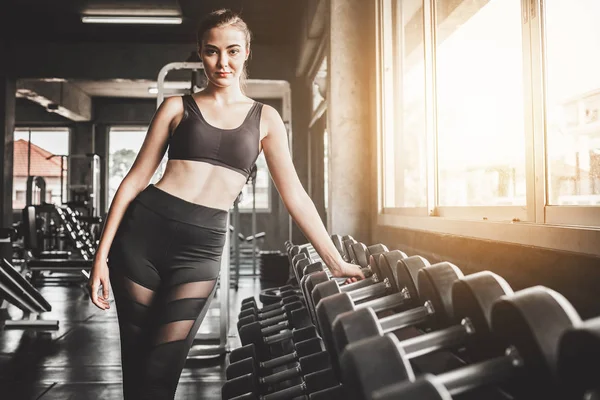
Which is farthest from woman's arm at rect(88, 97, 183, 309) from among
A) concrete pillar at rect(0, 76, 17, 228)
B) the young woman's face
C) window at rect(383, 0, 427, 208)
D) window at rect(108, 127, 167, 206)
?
window at rect(108, 127, 167, 206)

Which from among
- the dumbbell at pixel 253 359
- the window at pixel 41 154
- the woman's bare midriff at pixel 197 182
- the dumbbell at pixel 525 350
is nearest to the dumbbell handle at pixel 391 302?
the woman's bare midriff at pixel 197 182

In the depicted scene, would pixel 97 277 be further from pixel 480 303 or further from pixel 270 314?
pixel 270 314

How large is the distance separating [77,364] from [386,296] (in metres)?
2.22

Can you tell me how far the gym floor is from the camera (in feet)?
8.41

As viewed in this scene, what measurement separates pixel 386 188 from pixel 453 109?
1056mm

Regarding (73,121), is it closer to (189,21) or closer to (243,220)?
(243,220)

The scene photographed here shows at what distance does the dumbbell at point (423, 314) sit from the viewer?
92 cm

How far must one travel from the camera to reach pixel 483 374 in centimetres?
78

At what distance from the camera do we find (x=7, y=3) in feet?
20.4

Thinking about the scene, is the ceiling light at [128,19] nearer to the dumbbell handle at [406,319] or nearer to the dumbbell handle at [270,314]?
the dumbbell handle at [270,314]

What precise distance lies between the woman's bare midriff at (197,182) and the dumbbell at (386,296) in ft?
1.37

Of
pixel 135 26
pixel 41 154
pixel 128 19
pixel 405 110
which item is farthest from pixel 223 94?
pixel 41 154

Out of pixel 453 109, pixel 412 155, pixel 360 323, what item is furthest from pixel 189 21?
pixel 360 323

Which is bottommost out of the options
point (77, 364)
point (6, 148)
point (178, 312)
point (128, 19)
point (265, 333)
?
point (77, 364)
